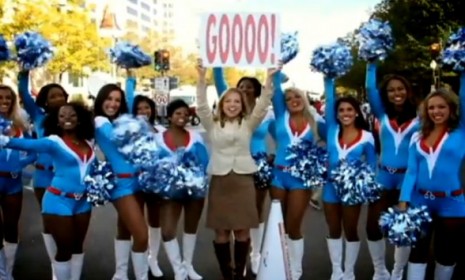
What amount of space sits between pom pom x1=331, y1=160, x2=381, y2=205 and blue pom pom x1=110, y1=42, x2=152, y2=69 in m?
1.99

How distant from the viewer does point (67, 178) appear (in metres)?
4.84

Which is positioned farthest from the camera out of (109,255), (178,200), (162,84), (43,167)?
(162,84)

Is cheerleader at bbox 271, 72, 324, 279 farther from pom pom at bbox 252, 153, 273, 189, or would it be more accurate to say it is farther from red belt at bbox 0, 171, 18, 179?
red belt at bbox 0, 171, 18, 179

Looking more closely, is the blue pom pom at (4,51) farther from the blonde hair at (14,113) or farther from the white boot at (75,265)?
the white boot at (75,265)

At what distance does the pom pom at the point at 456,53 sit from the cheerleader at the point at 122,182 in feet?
8.03

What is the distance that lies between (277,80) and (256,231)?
1600mm

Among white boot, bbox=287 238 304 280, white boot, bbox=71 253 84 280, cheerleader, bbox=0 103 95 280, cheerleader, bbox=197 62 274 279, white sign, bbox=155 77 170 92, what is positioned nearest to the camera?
cheerleader, bbox=0 103 95 280

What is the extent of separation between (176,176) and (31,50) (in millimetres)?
1644

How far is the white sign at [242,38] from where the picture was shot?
5004 mm

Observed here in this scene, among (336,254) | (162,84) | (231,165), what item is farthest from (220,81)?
(162,84)

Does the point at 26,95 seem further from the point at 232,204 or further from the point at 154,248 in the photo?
the point at 232,204

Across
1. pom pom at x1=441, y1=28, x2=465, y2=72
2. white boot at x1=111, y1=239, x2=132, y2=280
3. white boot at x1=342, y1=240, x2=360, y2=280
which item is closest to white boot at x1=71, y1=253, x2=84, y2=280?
white boot at x1=111, y1=239, x2=132, y2=280

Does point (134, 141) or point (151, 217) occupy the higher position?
point (134, 141)

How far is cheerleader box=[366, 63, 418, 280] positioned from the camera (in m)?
5.34
